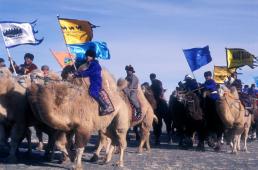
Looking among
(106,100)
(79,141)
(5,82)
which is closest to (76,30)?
(5,82)

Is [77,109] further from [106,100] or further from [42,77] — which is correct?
[42,77]

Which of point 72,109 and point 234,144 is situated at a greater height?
point 72,109

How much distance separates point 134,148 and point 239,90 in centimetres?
438

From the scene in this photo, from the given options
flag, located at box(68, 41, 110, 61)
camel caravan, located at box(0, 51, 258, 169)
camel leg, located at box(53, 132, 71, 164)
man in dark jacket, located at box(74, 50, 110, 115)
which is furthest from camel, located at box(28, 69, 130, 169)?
flag, located at box(68, 41, 110, 61)

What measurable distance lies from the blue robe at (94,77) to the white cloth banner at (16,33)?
4085mm

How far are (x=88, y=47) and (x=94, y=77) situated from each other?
144 inches

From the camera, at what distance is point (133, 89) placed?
15250 mm

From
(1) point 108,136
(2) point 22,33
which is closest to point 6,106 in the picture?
(1) point 108,136

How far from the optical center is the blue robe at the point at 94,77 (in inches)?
461

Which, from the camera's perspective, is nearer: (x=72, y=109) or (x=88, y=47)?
(x=72, y=109)

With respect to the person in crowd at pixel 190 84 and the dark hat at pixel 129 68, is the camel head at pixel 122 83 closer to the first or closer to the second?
the dark hat at pixel 129 68

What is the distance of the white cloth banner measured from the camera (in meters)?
15.1

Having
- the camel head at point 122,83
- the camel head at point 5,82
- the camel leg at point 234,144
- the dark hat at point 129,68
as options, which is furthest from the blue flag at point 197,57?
the camel head at point 5,82

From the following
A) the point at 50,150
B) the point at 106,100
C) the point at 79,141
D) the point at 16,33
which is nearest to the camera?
the point at 79,141
